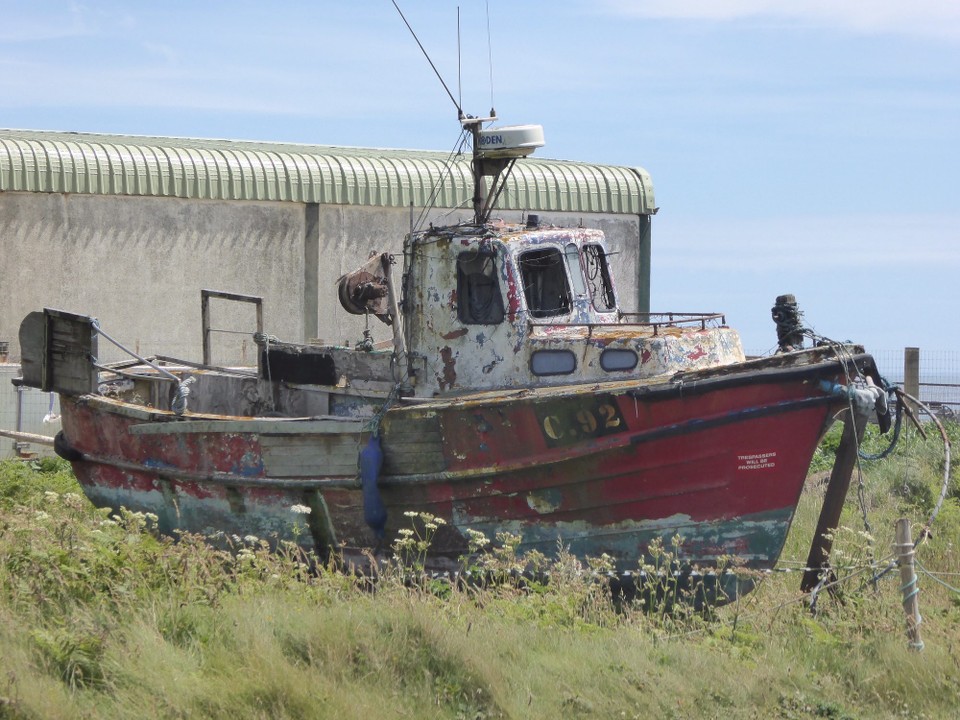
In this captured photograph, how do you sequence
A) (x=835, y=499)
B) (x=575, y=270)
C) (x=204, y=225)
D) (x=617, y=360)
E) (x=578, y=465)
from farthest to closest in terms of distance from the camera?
(x=204, y=225), (x=575, y=270), (x=617, y=360), (x=578, y=465), (x=835, y=499)

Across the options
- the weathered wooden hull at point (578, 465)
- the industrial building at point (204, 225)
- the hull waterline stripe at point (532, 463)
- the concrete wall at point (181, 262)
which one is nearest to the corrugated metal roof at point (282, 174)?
the industrial building at point (204, 225)

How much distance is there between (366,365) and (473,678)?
5.72m

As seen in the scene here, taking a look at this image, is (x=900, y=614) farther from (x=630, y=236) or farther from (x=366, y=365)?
(x=630, y=236)

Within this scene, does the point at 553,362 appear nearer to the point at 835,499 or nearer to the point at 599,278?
the point at 599,278

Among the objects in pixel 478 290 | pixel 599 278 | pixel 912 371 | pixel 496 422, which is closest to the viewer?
pixel 496 422

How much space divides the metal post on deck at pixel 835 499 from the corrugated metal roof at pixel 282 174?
13053mm

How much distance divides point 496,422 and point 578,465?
0.71 m

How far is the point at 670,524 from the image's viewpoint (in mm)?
9680

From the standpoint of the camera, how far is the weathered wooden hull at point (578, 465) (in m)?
9.44

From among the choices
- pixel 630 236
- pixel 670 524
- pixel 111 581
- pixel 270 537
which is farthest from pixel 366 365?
pixel 630 236

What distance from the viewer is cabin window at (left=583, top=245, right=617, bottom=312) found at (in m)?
11.6

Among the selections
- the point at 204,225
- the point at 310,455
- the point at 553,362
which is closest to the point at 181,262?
the point at 204,225

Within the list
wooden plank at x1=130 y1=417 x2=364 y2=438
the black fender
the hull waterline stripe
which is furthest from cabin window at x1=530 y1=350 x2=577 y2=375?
the black fender

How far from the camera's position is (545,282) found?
11.3 metres
